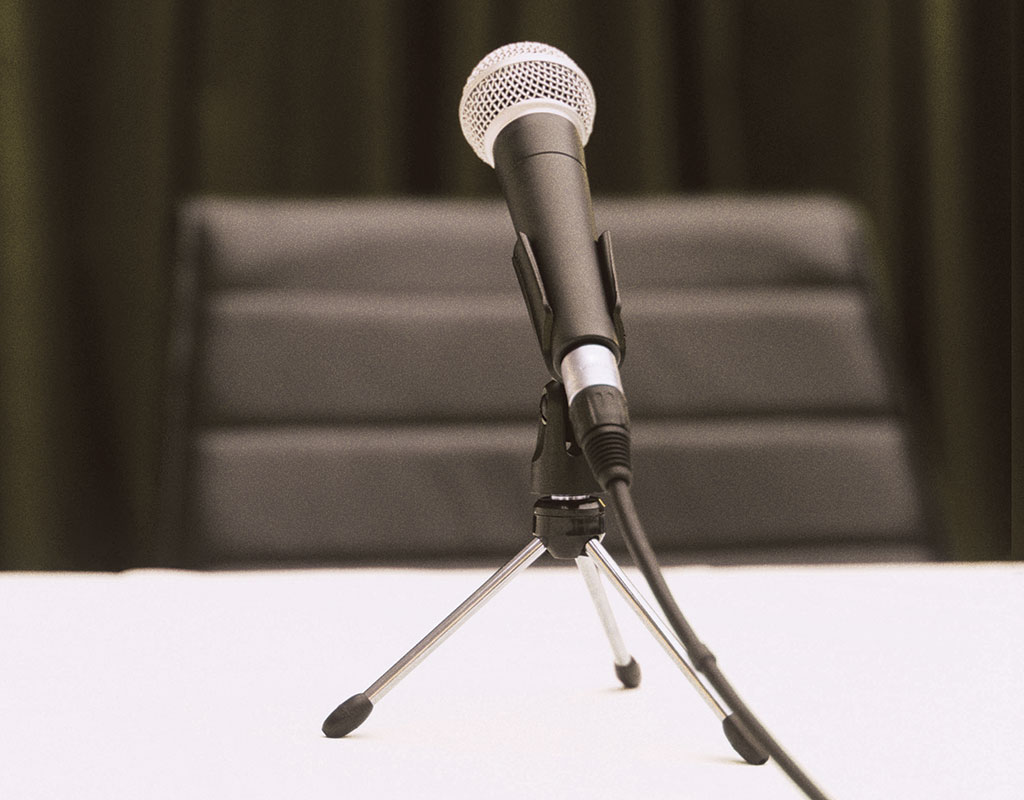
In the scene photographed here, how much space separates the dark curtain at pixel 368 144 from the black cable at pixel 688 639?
4.01 feet

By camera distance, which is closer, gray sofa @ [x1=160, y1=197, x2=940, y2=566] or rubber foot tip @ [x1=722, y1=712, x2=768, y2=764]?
rubber foot tip @ [x1=722, y1=712, x2=768, y2=764]

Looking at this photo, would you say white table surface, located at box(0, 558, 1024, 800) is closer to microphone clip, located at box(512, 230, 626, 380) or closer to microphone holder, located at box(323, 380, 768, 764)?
microphone holder, located at box(323, 380, 768, 764)

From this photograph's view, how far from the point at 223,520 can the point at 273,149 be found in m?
0.65

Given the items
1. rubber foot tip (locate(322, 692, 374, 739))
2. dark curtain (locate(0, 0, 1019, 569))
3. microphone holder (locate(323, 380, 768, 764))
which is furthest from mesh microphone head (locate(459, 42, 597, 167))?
dark curtain (locate(0, 0, 1019, 569))

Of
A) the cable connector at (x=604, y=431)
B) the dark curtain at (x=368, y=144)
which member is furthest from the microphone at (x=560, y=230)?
the dark curtain at (x=368, y=144)

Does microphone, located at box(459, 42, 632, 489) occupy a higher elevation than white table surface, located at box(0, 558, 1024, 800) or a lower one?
higher

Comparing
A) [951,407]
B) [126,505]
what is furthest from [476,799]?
[951,407]

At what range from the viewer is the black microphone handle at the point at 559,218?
1.26 feet

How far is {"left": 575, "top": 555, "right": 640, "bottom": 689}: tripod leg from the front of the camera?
0.49 m

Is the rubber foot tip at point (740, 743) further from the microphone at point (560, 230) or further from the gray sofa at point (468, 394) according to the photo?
the gray sofa at point (468, 394)

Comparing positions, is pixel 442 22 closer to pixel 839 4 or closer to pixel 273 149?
pixel 273 149

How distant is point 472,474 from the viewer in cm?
112

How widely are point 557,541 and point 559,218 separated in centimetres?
14

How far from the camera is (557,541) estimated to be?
0.43 m
